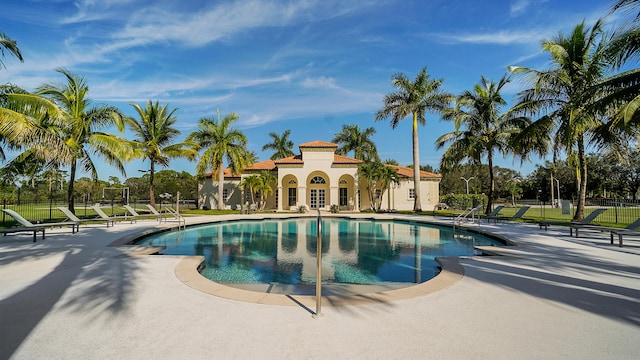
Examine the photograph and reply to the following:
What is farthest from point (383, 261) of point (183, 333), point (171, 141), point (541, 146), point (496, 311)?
point (171, 141)

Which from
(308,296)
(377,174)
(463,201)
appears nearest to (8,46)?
(308,296)

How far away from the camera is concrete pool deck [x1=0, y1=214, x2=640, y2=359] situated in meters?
2.93

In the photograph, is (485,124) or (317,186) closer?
(485,124)

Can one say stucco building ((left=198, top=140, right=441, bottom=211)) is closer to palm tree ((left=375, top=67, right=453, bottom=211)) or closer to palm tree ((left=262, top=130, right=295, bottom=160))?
palm tree ((left=375, top=67, right=453, bottom=211))

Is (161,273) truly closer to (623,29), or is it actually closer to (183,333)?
(183,333)

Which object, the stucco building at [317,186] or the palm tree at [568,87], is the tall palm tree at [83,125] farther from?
the palm tree at [568,87]

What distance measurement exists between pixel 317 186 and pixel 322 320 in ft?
86.7

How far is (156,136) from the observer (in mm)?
24484

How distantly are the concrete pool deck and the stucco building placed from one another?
2215 cm

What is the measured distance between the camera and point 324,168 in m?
28.1

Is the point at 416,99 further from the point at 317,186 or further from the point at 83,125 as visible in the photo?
the point at 83,125

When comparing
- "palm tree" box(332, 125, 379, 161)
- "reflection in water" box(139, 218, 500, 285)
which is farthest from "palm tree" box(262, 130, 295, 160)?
"reflection in water" box(139, 218, 500, 285)

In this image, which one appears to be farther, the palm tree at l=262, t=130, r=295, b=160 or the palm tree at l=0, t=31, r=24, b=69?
the palm tree at l=262, t=130, r=295, b=160

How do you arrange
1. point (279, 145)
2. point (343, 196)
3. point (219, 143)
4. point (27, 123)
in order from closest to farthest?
point (27, 123) → point (219, 143) → point (343, 196) → point (279, 145)
